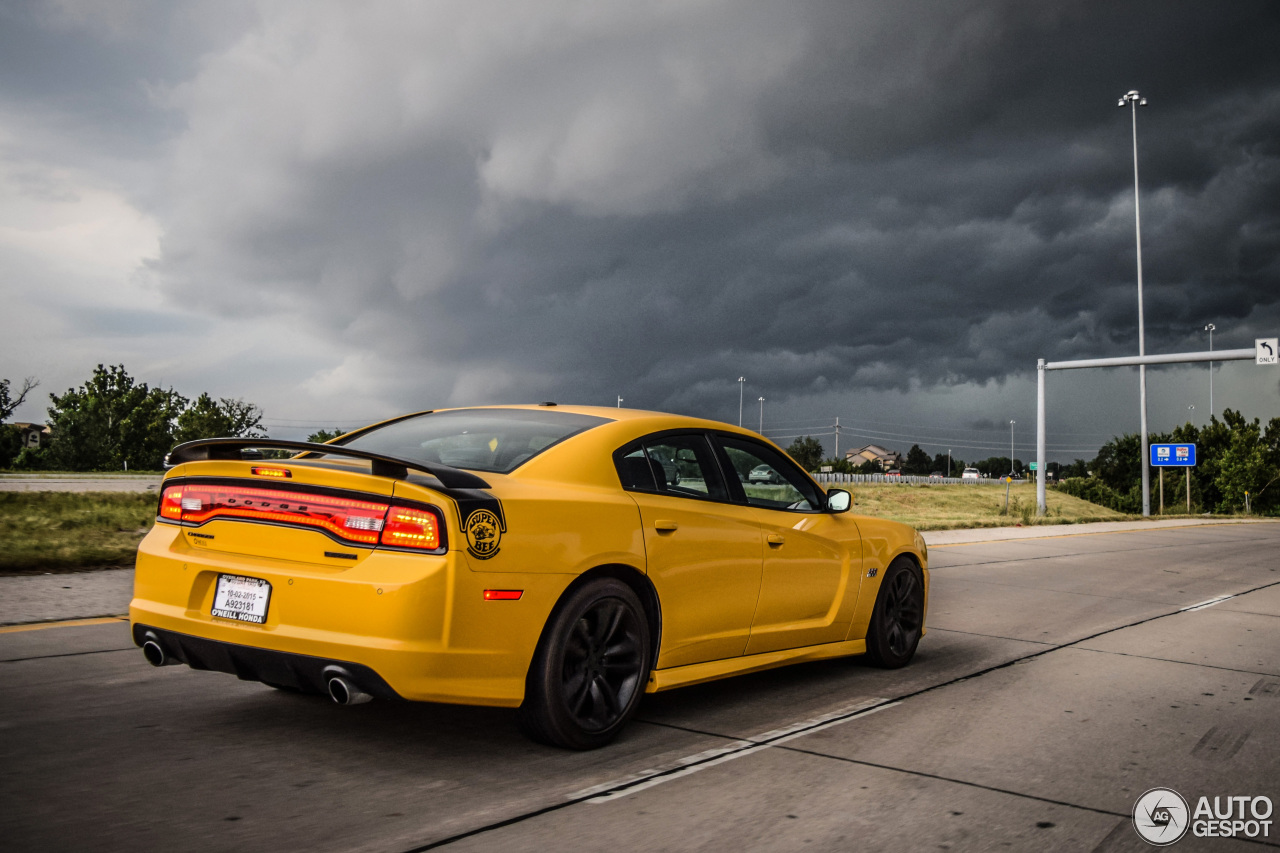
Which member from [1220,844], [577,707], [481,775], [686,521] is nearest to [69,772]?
[481,775]

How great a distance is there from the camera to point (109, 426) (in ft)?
277

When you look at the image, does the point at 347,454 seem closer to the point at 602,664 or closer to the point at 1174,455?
the point at 602,664

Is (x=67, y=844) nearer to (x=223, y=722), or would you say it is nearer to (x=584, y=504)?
(x=223, y=722)

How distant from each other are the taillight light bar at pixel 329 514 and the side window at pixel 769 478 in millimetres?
2066

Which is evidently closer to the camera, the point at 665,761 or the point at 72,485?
the point at 665,761

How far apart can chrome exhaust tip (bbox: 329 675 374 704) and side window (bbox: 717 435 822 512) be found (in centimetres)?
235

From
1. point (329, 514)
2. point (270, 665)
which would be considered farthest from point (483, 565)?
point (270, 665)

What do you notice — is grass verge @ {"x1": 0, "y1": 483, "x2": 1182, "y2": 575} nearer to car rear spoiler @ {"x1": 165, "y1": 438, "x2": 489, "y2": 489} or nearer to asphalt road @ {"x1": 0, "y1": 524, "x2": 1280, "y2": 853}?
asphalt road @ {"x1": 0, "y1": 524, "x2": 1280, "y2": 853}

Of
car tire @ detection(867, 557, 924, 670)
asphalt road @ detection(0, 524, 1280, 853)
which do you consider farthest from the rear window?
car tire @ detection(867, 557, 924, 670)

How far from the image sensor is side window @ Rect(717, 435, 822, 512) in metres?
5.48

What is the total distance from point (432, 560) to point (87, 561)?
Result: 7.58 metres

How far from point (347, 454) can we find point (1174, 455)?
5494 cm

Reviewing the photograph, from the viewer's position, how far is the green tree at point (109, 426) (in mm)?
83250

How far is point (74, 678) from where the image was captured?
17.2ft
